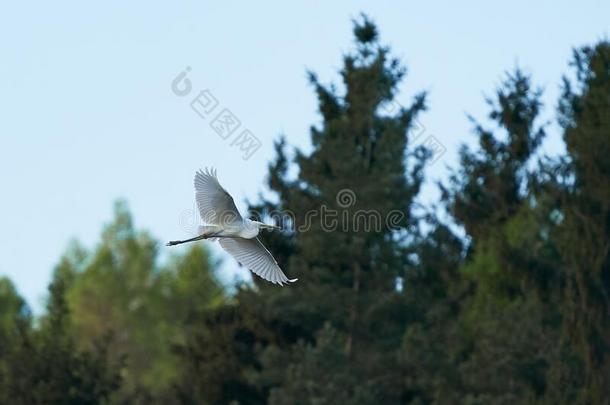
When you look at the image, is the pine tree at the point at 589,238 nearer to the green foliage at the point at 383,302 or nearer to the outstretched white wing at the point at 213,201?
the green foliage at the point at 383,302

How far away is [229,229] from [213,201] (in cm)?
43

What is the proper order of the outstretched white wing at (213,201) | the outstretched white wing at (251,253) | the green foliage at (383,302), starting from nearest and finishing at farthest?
1. the outstretched white wing at (213,201)
2. the outstretched white wing at (251,253)
3. the green foliage at (383,302)

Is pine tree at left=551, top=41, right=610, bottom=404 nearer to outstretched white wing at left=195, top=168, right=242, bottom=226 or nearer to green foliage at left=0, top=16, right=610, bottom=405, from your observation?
green foliage at left=0, top=16, right=610, bottom=405

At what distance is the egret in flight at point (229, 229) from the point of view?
20344 mm

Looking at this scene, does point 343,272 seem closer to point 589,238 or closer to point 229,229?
point 589,238

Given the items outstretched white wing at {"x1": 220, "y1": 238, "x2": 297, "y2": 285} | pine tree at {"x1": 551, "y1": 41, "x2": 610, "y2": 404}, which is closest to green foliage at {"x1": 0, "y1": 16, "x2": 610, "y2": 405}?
pine tree at {"x1": 551, "y1": 41, "x2": 610, "y2": 404}

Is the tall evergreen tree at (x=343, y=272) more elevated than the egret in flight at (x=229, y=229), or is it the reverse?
the tall evergreen tree at (x=343, y=272)

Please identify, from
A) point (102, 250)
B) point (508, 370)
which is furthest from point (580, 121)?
point (102, 250)

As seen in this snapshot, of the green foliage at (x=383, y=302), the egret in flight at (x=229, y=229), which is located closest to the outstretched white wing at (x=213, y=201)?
the egret in flight at (x=229, y=229)

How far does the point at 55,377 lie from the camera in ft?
115

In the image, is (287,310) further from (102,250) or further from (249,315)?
(102,250)

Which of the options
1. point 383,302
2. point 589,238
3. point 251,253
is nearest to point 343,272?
point 383,302

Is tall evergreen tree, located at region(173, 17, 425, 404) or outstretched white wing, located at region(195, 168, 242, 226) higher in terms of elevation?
tall evergreen tree, located at region(173, 17, 425, 404)

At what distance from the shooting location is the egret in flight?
66.7 feet
